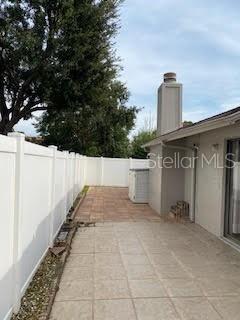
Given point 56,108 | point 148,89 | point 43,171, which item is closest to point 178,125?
point 56,108

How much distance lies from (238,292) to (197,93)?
20.8 metres

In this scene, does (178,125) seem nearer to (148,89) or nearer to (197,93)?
(197,93)

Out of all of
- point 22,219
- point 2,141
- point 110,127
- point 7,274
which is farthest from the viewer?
point 110,127

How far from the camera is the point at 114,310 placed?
439cm

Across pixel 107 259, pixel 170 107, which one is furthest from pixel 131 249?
pixel 170 107

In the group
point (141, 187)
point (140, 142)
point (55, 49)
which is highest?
point (55, 49)

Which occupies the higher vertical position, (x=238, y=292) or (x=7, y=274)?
(x=7, y=274)

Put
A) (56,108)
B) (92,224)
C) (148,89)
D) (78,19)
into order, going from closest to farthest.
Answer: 1. (92,224)
2. (78,19)
3. (56,108)
4. (148,89)

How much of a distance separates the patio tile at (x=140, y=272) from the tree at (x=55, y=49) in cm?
954

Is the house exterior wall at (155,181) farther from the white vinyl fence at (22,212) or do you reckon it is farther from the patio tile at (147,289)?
the patio tile at (147,289)

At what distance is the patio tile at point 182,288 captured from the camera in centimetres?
491

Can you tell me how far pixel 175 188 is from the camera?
488 inches

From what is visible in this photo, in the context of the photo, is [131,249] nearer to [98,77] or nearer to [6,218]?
[6,218]

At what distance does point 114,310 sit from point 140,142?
32.2 m
